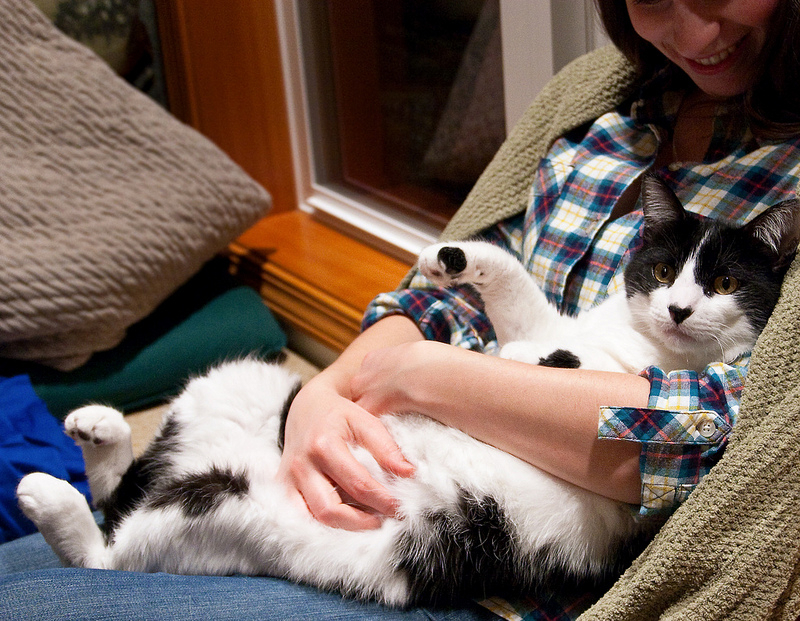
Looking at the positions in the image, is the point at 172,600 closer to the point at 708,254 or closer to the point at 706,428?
the point at 706,428

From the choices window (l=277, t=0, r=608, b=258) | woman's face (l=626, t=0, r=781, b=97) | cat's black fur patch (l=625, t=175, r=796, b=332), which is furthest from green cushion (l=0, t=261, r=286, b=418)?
woman's face (l=626, t=0, r=781, b=97)

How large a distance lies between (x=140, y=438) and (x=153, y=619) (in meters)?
0.99

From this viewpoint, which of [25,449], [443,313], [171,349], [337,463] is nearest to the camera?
[337,463]

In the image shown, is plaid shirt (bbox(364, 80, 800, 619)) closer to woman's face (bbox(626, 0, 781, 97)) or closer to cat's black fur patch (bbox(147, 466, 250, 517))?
woman's face (bbox(626, 0, 781, 97))

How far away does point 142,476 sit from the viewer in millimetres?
1150

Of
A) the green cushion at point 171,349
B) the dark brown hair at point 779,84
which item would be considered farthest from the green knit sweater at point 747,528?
the green cushion at point 171,349

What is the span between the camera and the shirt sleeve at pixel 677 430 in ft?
2.67

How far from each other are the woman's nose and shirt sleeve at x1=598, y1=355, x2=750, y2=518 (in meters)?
0.43

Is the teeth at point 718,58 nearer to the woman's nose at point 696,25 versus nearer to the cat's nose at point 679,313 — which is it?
the woman's nose at point 696,25

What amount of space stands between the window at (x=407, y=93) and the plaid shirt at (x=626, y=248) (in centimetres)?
40

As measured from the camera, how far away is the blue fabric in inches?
52.9

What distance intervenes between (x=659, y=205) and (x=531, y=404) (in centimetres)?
33

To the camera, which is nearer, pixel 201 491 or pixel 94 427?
pixel 201 491

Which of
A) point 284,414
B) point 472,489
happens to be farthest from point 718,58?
point 284,414
